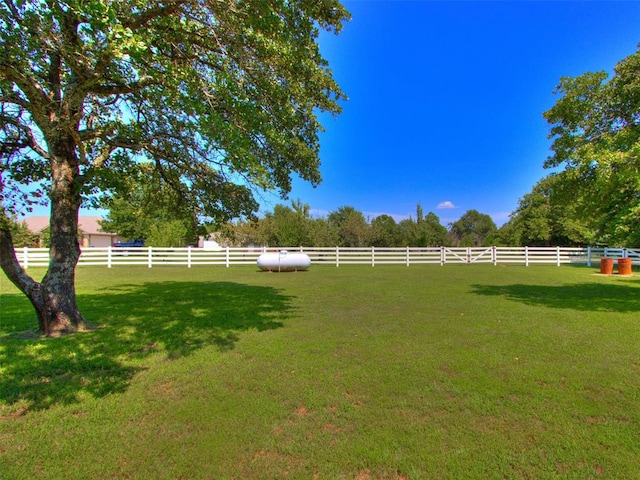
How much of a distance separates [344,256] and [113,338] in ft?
57.8

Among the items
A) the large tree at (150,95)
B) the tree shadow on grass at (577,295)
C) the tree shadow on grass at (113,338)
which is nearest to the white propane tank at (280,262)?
the tree shadow on grass at (113,338)

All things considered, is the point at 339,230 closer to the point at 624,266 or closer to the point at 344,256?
the point at 344,256

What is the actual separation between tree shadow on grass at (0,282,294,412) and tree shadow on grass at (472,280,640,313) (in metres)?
6.22

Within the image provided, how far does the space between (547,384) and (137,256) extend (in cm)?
2132

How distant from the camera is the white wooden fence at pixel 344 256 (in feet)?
62.1

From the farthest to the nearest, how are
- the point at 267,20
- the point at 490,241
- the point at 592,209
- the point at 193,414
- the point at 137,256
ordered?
the point at 490,241, the point at 137,256, the point at 592,209, the point at 267,20, the point at 193,414

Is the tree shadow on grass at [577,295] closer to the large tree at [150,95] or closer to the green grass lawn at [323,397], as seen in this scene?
the green grass lawn at [323,397]

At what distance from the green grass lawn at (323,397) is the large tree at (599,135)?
356 cm

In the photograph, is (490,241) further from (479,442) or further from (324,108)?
(479,442)

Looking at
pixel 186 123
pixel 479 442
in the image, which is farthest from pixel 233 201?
pixel 479 442

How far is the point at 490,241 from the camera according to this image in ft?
154

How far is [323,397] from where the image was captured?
10.9 feet

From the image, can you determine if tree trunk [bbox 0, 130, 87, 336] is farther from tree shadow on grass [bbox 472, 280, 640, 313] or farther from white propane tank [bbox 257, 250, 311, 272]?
white propane tank [bbox 257, 250, 311, 272]

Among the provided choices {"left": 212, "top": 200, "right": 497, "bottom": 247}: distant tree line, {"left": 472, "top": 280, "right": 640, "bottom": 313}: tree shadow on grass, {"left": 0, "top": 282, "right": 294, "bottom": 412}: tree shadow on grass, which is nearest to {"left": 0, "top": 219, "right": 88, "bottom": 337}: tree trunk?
{"left": 0, "top": 282, "right": 294, "bottom": 412}: tree shadow on grass
